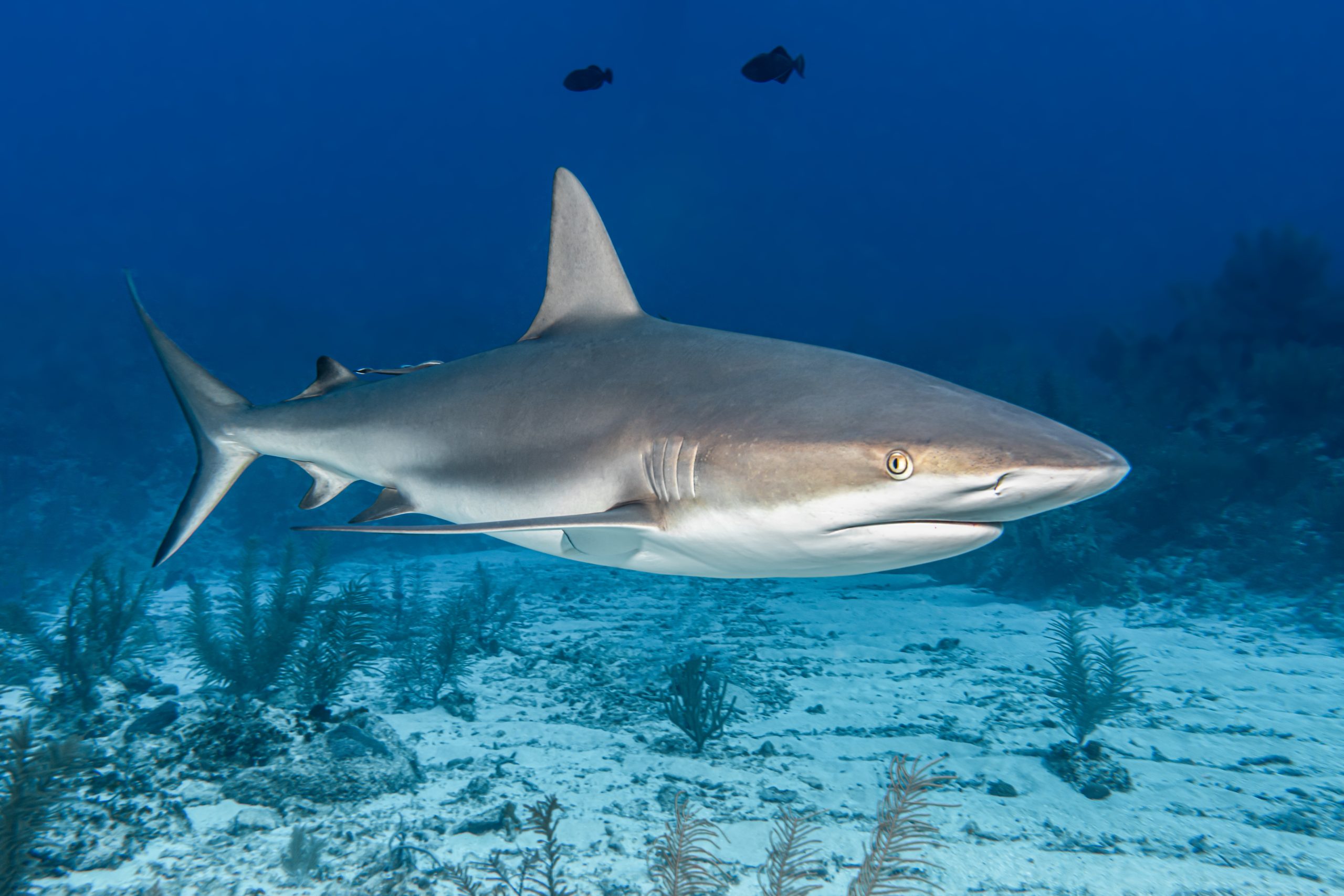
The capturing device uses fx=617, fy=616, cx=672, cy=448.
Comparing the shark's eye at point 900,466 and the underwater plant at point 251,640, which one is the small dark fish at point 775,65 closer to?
the underwater plant at point 251,640

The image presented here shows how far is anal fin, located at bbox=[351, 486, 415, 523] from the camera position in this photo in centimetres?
330

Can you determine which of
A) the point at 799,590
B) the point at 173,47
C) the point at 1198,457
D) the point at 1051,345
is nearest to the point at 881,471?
the point at 799,590

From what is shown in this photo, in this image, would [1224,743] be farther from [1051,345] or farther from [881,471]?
[1051,345]

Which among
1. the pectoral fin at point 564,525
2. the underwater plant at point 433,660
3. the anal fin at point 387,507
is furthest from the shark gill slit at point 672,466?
the underwater plant at point 433,660

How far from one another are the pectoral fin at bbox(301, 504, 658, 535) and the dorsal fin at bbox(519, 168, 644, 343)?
137cm

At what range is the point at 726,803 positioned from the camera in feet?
14.3

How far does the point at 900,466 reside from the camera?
1.71 m

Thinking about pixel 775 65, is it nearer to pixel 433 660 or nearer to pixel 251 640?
pixel 433 660

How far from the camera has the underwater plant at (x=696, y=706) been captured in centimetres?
535

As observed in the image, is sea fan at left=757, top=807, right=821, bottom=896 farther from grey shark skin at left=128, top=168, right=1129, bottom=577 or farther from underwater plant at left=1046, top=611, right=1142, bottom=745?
underwater plant at left=1046, top=611, right=1142, bottom=745

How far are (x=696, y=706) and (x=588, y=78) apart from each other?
11.7 m

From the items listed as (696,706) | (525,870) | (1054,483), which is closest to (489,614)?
(696,706)

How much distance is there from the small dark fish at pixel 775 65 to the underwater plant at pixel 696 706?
9.16 meters

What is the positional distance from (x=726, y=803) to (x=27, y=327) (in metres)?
43.6
